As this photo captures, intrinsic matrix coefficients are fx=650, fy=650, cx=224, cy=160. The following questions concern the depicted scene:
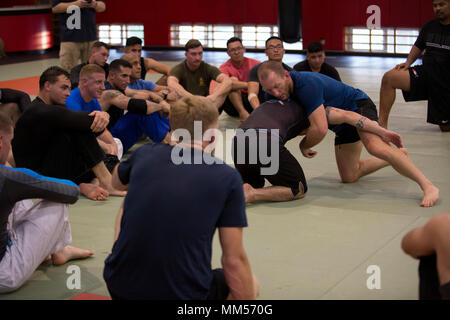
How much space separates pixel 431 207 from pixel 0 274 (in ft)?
9.88

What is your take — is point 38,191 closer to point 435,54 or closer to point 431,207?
point 431,207

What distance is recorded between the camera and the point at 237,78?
26.4 feet

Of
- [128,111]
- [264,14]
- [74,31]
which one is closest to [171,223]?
[128,111]

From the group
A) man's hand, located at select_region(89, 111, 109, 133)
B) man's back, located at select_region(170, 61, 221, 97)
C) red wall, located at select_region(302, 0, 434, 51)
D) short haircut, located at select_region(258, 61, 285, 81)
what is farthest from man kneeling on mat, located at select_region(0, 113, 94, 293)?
red wall, located at select_region(302, 0, 434, 51)

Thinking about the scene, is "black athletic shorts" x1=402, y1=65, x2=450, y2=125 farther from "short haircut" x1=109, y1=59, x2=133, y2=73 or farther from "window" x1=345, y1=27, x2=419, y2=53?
"window" x1=345, y1=27, x2=419, y2=53

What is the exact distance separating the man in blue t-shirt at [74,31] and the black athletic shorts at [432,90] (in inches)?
186

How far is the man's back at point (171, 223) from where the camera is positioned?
2486mm

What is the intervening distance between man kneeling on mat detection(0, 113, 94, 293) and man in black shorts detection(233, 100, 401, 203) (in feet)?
5.50

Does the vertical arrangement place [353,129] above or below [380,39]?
below

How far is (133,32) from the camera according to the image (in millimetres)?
16641

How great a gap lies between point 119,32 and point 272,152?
1282 cm

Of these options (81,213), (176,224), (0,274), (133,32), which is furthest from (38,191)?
(133,32)

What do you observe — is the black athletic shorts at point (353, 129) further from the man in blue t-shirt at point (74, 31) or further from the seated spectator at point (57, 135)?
the man in blue t-shirt at point (74, 31)

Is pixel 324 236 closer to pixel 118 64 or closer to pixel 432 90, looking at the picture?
pixel 118 64
